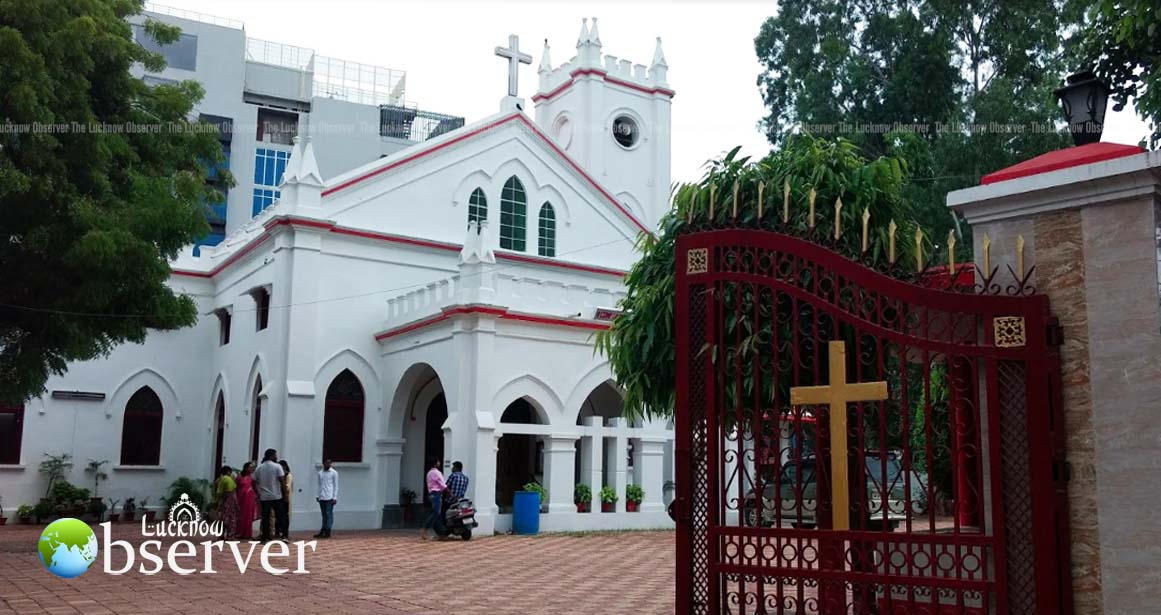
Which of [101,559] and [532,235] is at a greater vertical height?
[532,235]

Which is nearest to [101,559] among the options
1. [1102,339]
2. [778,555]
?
[778,555]

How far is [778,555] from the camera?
570 centimetres

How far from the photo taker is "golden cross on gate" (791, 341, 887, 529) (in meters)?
5.75

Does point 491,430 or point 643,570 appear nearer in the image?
point 643,570

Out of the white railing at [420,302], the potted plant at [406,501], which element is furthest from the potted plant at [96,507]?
the white railing at [420,302]

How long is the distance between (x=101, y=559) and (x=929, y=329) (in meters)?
10.8

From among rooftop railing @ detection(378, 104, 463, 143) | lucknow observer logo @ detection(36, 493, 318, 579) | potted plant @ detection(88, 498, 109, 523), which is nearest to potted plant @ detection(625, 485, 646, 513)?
lucknow observer logo @ detection(36, 493, 318, 579)

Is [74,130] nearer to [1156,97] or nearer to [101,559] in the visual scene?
[101,559]

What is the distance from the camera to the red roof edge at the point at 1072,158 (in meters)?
5.28

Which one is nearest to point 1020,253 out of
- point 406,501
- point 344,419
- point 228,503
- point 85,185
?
point 85,185

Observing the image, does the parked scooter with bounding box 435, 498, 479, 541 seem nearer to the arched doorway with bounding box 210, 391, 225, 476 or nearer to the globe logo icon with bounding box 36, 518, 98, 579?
the globe logo icon with bounding box 36, 518, 98, 579

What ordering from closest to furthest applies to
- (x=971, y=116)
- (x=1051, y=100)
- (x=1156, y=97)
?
(x=1156, y=97) < (x=1051, y=100) < (x=971, y=116)

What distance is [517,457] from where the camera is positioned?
21422mm

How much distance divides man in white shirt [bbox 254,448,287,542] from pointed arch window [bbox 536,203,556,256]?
30.1 feet
